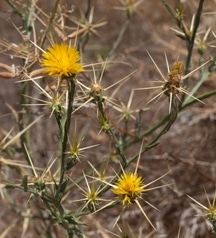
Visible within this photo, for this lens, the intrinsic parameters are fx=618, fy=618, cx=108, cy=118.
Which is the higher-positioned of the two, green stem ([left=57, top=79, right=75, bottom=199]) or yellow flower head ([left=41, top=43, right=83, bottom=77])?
yellow flower head ([left=41, top=43, right=83, bottom=77])

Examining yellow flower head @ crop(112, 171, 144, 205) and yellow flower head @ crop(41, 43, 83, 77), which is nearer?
yellow flower head @ crop(41, 43, 83, 77)

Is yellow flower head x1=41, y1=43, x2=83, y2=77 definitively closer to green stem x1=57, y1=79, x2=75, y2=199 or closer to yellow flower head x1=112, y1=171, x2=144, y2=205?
green stem x1=57, y1=79, x2=75, y2=199

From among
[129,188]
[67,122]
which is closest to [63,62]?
[67,122]

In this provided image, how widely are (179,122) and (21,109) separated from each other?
139cm

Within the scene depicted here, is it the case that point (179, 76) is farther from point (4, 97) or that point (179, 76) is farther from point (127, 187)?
point (4, 97)

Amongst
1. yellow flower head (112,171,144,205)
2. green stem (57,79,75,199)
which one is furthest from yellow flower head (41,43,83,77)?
yellow flower head (112,171,144,205)

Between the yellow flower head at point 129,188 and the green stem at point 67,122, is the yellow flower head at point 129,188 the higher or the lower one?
the lower one

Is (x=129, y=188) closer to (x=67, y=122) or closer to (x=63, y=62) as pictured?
(x=67, y=122)

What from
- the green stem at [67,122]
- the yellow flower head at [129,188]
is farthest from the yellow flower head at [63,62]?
the yellow flower head at [129,188]

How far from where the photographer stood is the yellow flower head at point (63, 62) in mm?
1481

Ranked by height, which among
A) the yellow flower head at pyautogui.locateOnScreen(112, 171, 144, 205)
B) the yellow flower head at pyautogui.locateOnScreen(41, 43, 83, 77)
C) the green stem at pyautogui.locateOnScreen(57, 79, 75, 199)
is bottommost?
the yellow flower head at pyautogui.locateOnScreen(112, 171, 144, 205)

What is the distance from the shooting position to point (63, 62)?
148 cm

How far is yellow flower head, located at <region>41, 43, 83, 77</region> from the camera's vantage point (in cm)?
148

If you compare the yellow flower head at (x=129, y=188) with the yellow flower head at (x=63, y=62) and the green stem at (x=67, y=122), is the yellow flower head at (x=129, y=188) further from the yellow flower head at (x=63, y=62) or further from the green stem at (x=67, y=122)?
the yellow flower head at (x=63, y=62)
